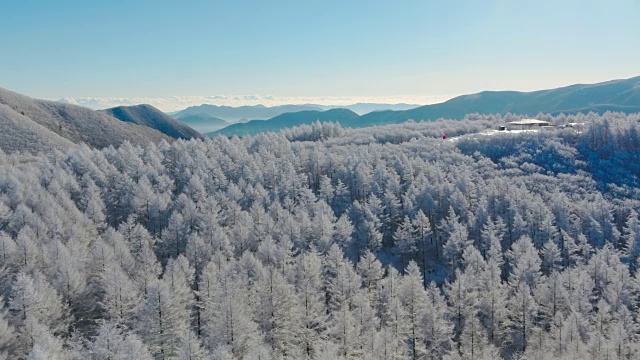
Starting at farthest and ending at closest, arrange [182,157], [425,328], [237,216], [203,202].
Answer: [182,157], [203,202], [237,216], [425,328]

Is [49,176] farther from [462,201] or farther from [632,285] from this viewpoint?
[632,285]

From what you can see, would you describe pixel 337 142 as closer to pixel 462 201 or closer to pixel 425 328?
pixel 462 201

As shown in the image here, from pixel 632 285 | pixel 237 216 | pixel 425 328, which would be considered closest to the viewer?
pixel 425 328

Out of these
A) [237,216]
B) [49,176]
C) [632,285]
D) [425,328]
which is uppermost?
[49,176]

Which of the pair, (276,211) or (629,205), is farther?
(629,205)

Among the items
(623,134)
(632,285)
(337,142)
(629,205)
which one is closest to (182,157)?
(337,142)

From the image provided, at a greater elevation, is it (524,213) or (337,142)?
(337,142)

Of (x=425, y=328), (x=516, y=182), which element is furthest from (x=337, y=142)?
(x=425, y=328)
